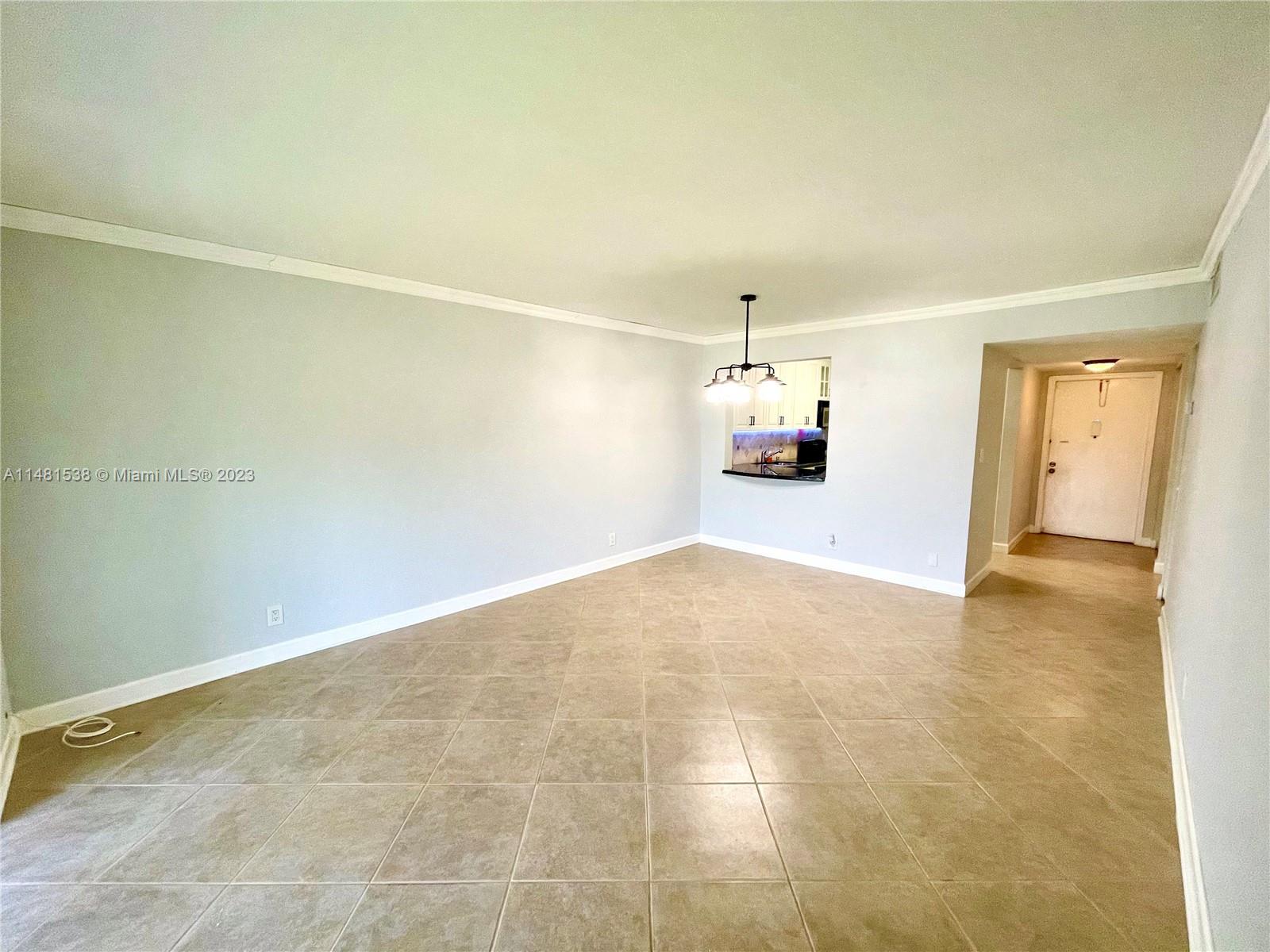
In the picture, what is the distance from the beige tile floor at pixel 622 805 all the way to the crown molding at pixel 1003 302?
2483 millimetres

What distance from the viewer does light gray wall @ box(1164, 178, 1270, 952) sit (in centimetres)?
111

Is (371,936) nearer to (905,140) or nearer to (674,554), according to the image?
(905,140)

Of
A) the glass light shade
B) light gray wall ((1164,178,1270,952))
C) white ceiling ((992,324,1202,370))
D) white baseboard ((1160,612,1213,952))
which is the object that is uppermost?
white ceiling ((992,324,1202,370))

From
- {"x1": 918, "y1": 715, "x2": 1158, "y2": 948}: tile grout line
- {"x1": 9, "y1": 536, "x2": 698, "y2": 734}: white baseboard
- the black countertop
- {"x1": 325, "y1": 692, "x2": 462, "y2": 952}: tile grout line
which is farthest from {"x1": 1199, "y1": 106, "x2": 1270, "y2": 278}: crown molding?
{"x1": 9, "y1": 536, "x2": 698, "y2": 734}: white baseboard

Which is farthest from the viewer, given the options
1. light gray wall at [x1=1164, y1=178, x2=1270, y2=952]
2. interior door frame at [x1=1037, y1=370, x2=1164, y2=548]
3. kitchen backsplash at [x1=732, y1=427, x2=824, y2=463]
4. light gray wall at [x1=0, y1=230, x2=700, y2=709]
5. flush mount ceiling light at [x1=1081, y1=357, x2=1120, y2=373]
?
kitchen backsplash at [x1=732, y1=427, x2=824, y2=463]

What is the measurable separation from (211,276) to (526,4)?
2.68 metres

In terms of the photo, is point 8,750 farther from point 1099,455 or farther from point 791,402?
point 1099,455

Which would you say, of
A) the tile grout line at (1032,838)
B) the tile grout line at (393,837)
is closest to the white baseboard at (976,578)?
the tile grout line at (1032,838)

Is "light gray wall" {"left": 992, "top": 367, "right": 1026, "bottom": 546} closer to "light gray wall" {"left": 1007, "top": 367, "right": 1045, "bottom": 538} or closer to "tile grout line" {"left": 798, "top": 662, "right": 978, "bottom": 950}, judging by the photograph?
"light gray wall" {"left": 1007, "top": 367, "right": 1045, "bottom": 538}

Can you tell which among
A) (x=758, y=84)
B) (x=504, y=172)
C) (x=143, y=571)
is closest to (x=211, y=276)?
(x=143, y=571)

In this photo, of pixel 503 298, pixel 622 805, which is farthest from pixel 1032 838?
pixel 503 298

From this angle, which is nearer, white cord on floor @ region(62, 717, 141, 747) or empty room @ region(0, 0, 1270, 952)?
empty room @ region(0, 0, 1270, 952)

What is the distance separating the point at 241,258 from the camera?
2734 mm

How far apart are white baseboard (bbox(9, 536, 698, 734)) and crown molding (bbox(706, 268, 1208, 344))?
3464 mm
